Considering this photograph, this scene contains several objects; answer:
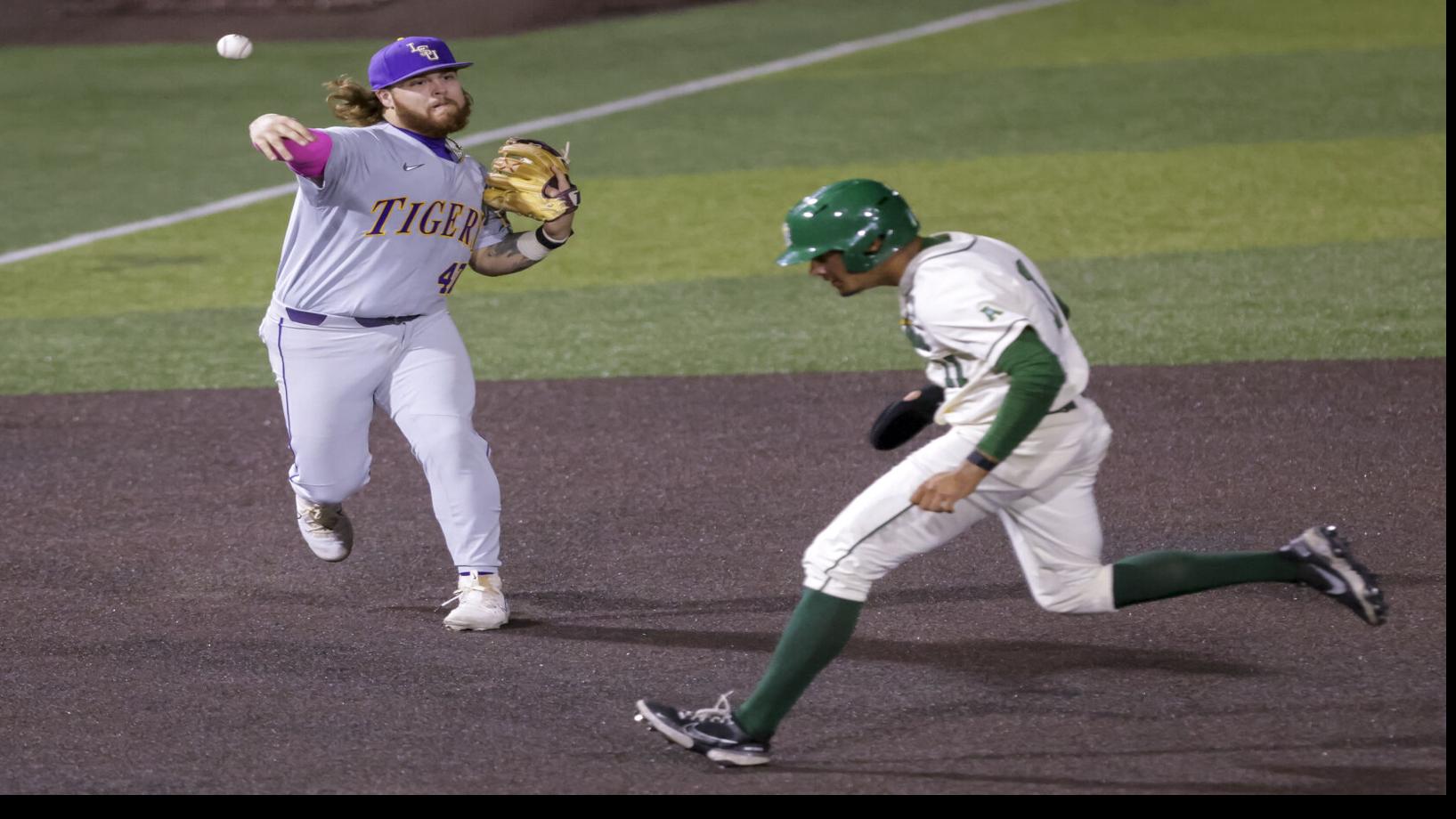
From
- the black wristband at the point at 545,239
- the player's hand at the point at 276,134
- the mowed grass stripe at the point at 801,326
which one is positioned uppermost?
the player's hand at the point at 276,134

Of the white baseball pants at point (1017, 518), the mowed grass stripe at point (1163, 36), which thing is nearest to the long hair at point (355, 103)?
the white baseball pants at point (1017, 518)

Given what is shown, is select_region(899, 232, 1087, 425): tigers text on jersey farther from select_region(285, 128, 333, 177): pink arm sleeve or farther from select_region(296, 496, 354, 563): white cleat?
select_region(296, 496, 354, 563): white cleat

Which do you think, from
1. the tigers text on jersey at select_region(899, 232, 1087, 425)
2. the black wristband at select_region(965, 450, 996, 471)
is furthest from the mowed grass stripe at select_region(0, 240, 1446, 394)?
the black wristband at select_region(965, 450, 996, 471)

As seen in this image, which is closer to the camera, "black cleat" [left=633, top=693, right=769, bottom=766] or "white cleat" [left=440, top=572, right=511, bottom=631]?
"black cleat" [left=633, top=693, right=769, bottom=766]

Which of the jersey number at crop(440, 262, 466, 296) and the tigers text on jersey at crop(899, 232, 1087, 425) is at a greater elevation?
the tigers text on jersey at crop(899, 232, 1087, 425)

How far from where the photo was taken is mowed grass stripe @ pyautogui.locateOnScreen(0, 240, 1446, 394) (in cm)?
1027

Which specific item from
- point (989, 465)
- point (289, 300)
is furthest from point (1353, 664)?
point (289, 300)

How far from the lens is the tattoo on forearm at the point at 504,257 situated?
6.45m

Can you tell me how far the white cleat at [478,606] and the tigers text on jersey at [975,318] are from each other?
184cm

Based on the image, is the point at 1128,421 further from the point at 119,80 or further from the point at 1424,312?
the point at 119,80

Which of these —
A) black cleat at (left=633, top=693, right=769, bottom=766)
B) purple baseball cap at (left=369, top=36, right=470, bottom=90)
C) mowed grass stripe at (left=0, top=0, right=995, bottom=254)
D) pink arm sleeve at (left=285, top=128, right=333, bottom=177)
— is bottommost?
mowed grass stripe at (left=0, top=0, right=995, bottom=254)

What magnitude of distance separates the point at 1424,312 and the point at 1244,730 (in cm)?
667

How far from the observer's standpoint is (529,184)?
247 inches

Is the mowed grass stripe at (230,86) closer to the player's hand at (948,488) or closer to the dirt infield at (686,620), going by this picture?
the dirt infield at (686,620)
